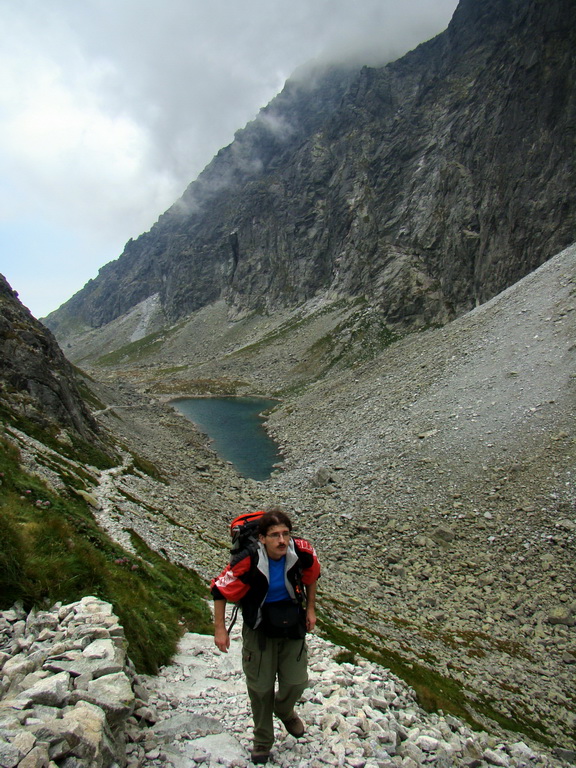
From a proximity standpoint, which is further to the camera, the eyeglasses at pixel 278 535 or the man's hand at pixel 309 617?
the man's hand at pixel 309 617

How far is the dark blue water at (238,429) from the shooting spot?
168ft

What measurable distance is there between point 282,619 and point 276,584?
0.46m

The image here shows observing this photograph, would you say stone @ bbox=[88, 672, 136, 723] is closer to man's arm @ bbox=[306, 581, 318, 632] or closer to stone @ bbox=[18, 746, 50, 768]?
stone @ bbox=[18, 746, 50, 768]

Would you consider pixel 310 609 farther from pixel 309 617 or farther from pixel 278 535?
pixel 278 535

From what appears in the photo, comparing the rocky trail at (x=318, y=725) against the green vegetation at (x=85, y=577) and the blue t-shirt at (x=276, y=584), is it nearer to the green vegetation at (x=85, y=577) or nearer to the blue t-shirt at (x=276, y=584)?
the green vegetation at (x=85, y=577)

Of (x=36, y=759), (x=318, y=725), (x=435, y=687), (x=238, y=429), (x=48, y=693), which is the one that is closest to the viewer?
(x=36, y=759)

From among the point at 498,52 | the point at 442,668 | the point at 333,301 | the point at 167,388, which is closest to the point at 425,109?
the point at 498,52

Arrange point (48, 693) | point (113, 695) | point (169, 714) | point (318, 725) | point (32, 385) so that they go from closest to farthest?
point (48, 693) < point (113, 695) < point (169, 714) < point (318, 725) < point (32, 385)

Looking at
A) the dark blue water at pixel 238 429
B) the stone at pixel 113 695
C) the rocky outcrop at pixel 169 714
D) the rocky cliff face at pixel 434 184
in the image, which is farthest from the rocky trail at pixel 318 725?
the rocky cliff face at pixel 434 184

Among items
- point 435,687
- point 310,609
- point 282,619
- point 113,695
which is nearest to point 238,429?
point 435,687

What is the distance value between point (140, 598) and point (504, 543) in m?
20.0

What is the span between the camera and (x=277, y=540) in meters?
5.94

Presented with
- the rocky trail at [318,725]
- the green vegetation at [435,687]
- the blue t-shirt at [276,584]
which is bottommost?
the green vegetation at [435,687]

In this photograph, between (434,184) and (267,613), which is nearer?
(267,613)
